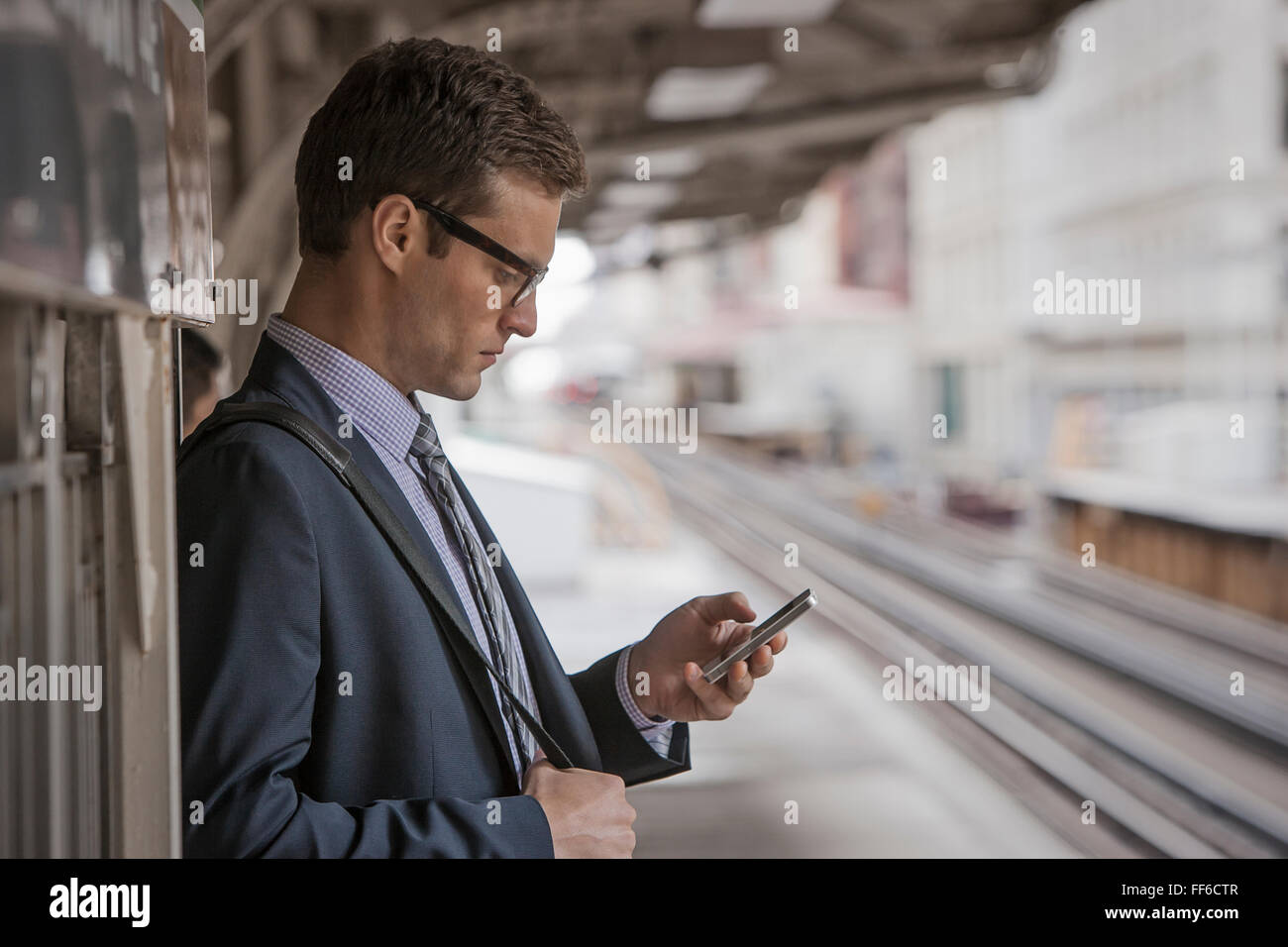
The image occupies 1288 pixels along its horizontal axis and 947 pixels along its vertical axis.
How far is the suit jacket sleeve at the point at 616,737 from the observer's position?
1.36 m

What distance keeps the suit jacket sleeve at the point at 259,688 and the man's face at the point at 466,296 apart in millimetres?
195

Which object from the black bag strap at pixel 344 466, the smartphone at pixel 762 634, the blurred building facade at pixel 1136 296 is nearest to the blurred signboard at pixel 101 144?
the black bag strap at pixel 344 466

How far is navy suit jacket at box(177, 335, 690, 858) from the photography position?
35.9 inches

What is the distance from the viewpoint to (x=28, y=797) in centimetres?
73

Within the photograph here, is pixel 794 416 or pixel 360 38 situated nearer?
pixel 360 38

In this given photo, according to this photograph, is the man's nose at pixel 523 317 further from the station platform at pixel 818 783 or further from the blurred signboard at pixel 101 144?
the station platform at pixel 818 783

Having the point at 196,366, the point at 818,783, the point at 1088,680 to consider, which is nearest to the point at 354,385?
the point at 196,366

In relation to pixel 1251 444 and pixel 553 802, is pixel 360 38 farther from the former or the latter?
pixel 1251 444

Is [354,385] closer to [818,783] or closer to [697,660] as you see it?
[697,660]

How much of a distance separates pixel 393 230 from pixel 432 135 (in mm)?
85

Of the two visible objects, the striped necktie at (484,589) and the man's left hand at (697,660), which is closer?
the striped necktie at (484,589)
